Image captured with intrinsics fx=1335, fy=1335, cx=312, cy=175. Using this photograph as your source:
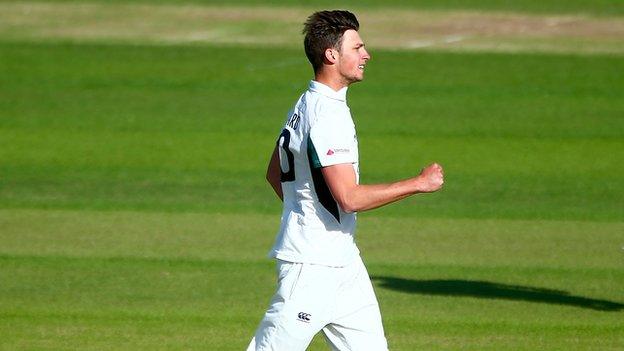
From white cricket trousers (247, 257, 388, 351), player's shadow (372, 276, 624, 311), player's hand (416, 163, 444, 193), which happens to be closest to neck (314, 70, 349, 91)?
player's hand (416, 163, 444, 193)

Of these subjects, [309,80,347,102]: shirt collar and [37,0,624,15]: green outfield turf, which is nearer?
[309,80,347,102]: shirt collar

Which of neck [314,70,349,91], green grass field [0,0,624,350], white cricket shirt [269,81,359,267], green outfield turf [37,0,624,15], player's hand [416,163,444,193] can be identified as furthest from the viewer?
green outfield turf [37,0,624,15]

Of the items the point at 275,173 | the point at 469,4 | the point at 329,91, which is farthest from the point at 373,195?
the point at 469,4

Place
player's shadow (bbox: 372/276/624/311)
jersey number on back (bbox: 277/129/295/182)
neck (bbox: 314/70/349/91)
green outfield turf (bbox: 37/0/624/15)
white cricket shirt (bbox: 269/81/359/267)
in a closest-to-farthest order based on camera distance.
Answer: white cricket shirt (bbox: 269/81/359/267) < neck (bbox: 314/70/349/91) < jersey number on back (bbox: 277/129/295/182) < player's shadow (bbox: 372/276/624/311) < green outfield turf (bbox: 37/0/624/15)

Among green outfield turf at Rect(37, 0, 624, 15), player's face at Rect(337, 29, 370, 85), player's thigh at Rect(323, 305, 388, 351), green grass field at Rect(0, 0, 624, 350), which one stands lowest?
green grass field at Rect(0, 0, 624, 350)

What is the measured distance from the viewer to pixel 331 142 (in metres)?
6.66

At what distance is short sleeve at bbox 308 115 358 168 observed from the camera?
6.65m

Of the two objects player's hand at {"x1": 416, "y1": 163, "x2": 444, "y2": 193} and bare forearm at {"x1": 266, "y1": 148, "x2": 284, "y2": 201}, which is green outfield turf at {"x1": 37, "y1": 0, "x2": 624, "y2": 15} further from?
player's hand at {"x1": 416, "y1": 163, "x2": 444, "y2": 193}

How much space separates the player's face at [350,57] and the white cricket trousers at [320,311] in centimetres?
98

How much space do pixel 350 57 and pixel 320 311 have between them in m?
1.30

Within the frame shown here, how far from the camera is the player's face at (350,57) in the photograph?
22.2ft

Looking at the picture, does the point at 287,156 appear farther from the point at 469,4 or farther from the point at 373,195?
the point at 469,4

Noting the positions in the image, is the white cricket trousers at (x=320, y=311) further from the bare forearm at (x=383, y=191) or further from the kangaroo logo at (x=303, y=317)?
the bare forearm at (x=383, y=191)

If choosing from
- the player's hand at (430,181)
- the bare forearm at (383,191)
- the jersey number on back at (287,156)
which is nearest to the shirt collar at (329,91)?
the jersey number on back at (287,156)
